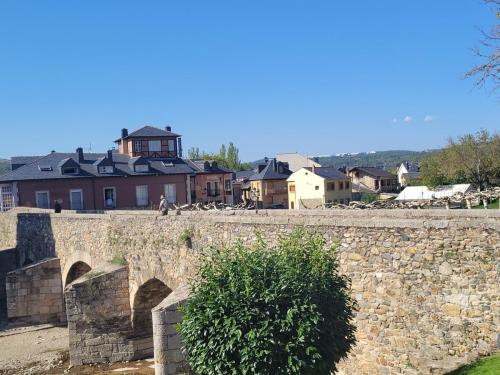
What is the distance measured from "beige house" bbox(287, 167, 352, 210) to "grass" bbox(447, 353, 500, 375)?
1674 inches

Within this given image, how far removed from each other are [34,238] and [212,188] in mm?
20720

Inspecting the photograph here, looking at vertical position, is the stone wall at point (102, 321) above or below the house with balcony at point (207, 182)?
below

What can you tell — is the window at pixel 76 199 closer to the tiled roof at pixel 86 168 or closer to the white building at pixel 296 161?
the tiled roof at pixel 86 168

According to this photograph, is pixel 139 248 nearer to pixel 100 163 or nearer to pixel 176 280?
pixel 176 280

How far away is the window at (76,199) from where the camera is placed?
38.1 m

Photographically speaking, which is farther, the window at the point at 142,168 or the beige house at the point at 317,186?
the beige house at the point at 317,186

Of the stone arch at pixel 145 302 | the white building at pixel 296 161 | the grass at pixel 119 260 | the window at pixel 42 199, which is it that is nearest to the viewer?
the stone arch at pixel 145 302

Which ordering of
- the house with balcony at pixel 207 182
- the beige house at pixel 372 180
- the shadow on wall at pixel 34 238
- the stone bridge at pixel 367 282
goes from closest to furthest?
1. the stone bridge at pixel 367 282
2. the shadow on wall at pixel 34 238
3. the house with balcony at pixel 207 182
4. the beige house at pixel 372 180

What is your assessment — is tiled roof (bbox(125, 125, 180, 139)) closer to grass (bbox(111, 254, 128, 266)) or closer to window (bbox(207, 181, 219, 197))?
window (bbox(207, 181, 219, 197))

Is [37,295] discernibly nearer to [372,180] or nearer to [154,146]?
[154,146]

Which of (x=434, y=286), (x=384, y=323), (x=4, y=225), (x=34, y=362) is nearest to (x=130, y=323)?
(x=34, y=362)

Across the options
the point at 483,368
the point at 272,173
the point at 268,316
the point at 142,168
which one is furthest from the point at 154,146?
the point at 483,368

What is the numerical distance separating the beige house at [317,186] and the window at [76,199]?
21200 mm

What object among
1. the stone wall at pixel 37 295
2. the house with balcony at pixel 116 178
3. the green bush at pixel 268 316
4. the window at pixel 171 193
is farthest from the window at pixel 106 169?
the green bush at pixel 268 316
